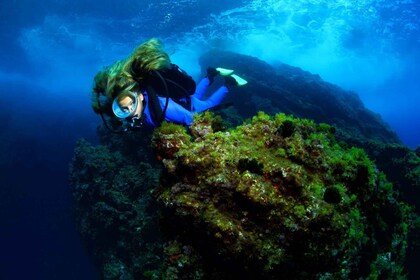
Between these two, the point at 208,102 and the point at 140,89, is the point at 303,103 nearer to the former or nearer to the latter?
the point at 208,102

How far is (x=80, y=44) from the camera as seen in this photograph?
38594 millimetres

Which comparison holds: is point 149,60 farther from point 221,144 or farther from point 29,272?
point 29,272

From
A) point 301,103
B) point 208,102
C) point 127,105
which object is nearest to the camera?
point 127,105

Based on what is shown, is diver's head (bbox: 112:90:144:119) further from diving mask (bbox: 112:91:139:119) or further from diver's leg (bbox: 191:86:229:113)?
diver's leg (bbox: 191:86:229:113)

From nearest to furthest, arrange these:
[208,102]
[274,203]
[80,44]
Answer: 1. [274,203]
2. [208,102]
3. [80,44]

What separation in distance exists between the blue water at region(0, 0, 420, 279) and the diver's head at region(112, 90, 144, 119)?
67.1 ft

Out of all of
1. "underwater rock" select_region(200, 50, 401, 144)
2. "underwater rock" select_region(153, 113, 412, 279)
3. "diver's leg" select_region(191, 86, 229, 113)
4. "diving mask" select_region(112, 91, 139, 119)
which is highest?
"underwater rock" select_region(200, 50, 401, 144)

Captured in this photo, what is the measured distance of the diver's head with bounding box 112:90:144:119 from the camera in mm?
3643

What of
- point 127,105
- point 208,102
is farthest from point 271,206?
point 208,102

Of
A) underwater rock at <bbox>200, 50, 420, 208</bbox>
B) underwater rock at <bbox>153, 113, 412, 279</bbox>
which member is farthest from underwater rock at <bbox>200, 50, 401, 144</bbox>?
underwater rock at <bbox>153, 113, 412, 279</bbox>

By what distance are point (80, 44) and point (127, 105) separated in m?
40.9

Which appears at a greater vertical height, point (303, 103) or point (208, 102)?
point (303, 103)

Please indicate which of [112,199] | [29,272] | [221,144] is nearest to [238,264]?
[221,144]

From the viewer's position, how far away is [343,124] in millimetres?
18062
